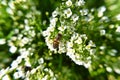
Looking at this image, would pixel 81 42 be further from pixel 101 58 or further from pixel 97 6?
pixel 97 6

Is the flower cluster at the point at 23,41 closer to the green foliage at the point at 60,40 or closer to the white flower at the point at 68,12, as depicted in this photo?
the green foliage at the point at 60,40

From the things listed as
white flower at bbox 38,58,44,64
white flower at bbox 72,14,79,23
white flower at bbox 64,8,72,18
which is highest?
white flower at bbox 64,8,72,18

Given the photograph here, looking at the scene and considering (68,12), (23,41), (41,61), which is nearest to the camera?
(68,12)

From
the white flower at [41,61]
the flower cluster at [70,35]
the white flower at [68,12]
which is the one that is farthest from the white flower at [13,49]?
the white flower at [68,12]

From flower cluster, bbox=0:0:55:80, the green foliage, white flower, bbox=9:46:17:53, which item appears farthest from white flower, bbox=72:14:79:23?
white flower, bbox=9:46:17:53

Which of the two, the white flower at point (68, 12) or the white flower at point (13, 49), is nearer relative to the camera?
the white flower at point (68, 12)

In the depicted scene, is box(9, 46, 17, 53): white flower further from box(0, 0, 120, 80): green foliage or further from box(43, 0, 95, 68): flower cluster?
box(43, 0, 95, 68): flower cluster

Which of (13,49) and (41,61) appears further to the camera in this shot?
(13,49)

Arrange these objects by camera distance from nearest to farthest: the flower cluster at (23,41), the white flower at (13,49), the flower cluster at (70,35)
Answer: the flower cluster at (70,35), the flower cluster at (23,41), the white flower at (13,49)

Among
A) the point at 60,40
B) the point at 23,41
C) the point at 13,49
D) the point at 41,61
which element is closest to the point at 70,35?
the point at 60,40

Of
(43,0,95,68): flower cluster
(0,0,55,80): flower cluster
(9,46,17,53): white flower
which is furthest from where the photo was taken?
(9,46,17,53): white flower

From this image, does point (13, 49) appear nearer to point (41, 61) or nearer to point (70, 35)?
point (41, 61)

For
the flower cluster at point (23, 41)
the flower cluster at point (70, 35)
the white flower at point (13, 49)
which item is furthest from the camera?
the white flower at point (13, 49)
